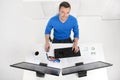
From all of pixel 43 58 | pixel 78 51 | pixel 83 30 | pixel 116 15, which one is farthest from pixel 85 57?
pixel 116 15

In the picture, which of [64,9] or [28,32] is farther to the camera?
[28,32]

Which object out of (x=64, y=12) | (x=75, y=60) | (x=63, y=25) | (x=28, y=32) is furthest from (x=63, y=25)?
(x=28, y=32)

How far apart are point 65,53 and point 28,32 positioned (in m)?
0.88

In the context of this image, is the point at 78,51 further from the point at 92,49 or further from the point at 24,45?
the point at 24,45

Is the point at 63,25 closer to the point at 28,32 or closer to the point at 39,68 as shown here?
the point at 39,68

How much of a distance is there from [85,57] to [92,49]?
0.27 feet

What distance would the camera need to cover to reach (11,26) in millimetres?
2209

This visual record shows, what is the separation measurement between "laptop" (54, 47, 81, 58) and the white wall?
725 mm

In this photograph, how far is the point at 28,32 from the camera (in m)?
2.20

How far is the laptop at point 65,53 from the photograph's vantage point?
1.41m

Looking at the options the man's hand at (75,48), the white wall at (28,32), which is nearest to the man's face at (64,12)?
the man's hand at (75,48)

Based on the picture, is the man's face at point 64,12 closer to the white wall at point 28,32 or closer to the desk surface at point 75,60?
the desk surface at point 75,60

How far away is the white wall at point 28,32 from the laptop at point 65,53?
73cm

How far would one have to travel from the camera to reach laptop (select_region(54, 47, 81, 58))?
141 cm
